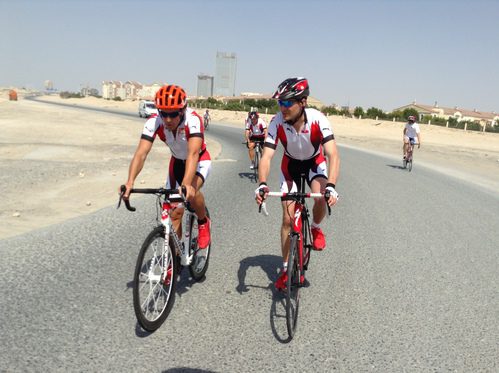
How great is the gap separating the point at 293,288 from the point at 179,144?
1791mm

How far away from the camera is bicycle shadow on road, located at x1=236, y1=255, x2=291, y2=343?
12.4 feet

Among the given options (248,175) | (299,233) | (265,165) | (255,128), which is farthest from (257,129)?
(299,233)

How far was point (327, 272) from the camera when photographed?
5223mm

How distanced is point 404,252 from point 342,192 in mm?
4791

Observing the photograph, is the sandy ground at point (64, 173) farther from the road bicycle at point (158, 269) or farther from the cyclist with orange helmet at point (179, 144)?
the road bicycle at point (158, 269)

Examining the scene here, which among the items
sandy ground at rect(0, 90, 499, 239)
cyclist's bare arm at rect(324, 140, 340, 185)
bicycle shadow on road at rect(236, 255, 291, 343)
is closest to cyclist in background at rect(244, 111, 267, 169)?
sandy ground at rect(0, 90, 499, 239)

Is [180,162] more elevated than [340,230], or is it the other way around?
[180,162]

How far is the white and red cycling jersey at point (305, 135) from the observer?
4293 mm

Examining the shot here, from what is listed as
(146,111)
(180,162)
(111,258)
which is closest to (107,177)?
(111,258)

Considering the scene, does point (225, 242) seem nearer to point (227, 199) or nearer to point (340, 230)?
point (340, 230)

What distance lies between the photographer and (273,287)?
15.5ft

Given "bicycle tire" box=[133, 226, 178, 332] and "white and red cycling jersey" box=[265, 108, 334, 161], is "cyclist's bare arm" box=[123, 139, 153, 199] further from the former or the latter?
"white and red cycling jersey" box=[265, 108, 334, 161]

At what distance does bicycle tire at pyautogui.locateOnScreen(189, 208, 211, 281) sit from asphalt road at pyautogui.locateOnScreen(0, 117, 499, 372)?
4.8 inches

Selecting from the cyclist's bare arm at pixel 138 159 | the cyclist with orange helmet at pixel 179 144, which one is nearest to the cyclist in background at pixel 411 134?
the cyclist with orange helmet at pixel 179 144
